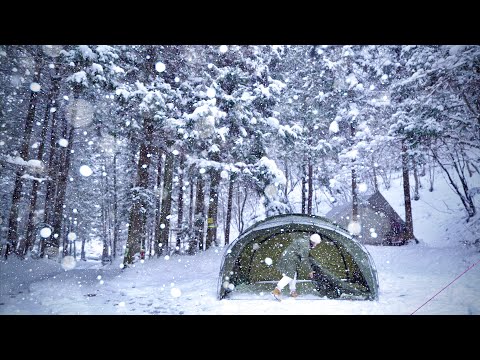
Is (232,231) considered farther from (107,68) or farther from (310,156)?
(107,68)

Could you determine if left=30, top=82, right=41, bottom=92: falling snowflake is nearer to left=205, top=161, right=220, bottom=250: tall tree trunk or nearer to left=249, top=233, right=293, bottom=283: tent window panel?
left=205, top=161, right=220, bottom=250: tall tree trunk

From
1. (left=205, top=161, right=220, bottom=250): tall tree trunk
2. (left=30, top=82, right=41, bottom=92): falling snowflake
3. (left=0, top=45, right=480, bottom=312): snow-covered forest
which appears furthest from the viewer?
(left=30, top=82, right=41, bottom=92): falling snowflake

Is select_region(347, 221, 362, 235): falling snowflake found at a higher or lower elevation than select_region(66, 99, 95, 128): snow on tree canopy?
lower

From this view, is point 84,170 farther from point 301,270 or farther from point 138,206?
point 301,270

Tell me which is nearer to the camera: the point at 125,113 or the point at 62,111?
the point at 125,113

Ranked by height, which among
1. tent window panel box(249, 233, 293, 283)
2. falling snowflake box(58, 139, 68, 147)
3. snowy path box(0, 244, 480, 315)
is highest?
falling snowflake box(58, 139, 68, 147)

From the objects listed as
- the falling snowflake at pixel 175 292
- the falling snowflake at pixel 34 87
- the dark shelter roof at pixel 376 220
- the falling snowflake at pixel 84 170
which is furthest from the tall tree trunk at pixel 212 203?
the falling snowflake at pixel 84 170

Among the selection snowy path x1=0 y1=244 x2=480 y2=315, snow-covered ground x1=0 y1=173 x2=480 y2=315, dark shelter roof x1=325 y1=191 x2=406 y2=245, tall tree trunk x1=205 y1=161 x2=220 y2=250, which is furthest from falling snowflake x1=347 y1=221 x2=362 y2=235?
tall tree trunk x1=205 y1=161 x2=220 y2=250

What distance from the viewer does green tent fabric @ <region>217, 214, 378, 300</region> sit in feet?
20.2

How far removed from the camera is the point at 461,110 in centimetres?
1095

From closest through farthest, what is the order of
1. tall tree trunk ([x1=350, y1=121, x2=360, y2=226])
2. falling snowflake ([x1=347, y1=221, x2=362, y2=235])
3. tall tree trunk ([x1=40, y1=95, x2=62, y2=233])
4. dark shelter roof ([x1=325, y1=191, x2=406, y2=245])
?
tall tree trunk ([x1=40, y1=95, x2=62, y2=233]), tall tree trunk ([x1=350, y1=121, x2=360, y2=226]), dark shelter roof ([x1=325, y1=191, x2=406, y2=245]), falling snowflake ([x1=347, y1=221, x2=362, y2=235])

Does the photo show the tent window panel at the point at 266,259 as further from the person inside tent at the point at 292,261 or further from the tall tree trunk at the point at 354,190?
the tall tree trunk at the point at 354,190
